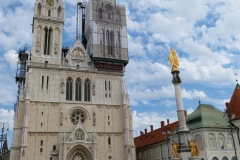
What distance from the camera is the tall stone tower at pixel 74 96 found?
3266 cm

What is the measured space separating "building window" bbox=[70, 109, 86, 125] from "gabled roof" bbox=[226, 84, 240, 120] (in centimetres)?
1879

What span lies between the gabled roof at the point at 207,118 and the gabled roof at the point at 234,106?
0.90 m

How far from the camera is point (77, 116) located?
35.3 m

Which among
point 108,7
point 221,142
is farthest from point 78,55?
point 221,142

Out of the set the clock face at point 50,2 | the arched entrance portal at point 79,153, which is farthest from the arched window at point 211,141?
the clock face at point 50,2

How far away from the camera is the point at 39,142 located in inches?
1275

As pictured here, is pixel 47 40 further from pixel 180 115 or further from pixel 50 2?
pixel 180 115

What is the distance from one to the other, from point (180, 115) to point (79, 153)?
16.5 m

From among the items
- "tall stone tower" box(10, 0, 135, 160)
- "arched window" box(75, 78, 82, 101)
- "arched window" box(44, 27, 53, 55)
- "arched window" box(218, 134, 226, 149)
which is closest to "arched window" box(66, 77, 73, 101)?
"tall stone tower" box(10, 0, 135, 160)

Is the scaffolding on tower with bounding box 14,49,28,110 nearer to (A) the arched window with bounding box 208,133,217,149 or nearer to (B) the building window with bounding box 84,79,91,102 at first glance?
(B) the building window with bounding box 84,79,91,102

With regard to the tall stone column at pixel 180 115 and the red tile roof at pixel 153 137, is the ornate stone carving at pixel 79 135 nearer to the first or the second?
the red tile roof at pixel 153 137

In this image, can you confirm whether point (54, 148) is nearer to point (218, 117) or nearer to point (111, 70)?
point (111, 70)

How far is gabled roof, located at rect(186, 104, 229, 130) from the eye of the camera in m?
33.5

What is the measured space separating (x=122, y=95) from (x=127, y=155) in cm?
791
